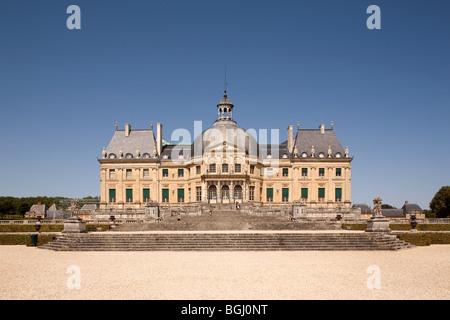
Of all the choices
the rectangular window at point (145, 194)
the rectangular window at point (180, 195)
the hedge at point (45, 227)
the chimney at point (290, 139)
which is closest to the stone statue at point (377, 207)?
the hedge at point (45, 227)

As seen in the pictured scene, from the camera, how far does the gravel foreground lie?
11.7 metres

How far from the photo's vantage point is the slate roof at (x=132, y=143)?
61188 millimetres

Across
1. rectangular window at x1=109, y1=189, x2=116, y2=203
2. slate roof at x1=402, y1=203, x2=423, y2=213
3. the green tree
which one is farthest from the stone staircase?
slate roof at x1=402, y1=203, x2=423, y2=213

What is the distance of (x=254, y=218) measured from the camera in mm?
39125

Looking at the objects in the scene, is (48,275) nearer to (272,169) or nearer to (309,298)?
(309,298)

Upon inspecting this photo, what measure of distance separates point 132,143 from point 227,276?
50.9 metres

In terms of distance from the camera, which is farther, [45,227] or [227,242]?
[45,227]

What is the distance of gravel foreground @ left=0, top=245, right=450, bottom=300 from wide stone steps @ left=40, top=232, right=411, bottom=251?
6.72 feet

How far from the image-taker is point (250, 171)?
56188 mm

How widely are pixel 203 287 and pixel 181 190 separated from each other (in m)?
47.6

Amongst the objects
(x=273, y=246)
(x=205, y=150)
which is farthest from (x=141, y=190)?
(x=273, y=246)

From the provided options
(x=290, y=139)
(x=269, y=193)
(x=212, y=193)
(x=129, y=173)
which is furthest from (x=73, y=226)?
(x=290, y=139)

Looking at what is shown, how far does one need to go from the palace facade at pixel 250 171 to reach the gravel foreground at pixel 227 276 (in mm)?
36663

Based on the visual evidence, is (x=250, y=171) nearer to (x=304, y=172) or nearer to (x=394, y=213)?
(x=304, y=172)
